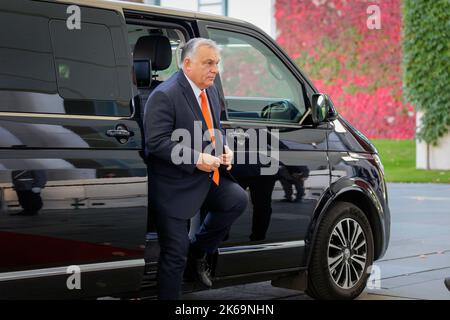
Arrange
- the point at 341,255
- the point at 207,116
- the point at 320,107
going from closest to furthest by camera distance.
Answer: the point at 207,116 → the point at 320,107 → the point at 341,255

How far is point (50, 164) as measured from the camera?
16.5 feet

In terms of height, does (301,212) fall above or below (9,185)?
below

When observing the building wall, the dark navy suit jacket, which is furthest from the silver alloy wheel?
the building wall

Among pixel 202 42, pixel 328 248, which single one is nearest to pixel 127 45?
pixel 202 42

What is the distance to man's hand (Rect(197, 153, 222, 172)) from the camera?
547 centimetres

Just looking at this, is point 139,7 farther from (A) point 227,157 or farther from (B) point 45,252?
(B) point 45,252

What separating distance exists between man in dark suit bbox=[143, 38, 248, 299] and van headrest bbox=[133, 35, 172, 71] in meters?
0.33

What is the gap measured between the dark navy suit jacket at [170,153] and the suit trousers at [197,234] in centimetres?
9

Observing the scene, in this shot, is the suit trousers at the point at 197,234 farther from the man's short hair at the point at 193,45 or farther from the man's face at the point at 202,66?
the man's short hair at the point at 193,45

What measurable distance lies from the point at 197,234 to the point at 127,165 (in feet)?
2.29

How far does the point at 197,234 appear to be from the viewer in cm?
586

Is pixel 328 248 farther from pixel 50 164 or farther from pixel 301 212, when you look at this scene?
pixel 50 164

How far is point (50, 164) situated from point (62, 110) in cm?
34

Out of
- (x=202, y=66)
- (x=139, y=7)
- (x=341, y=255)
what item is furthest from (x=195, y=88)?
(x=341, y=255)
